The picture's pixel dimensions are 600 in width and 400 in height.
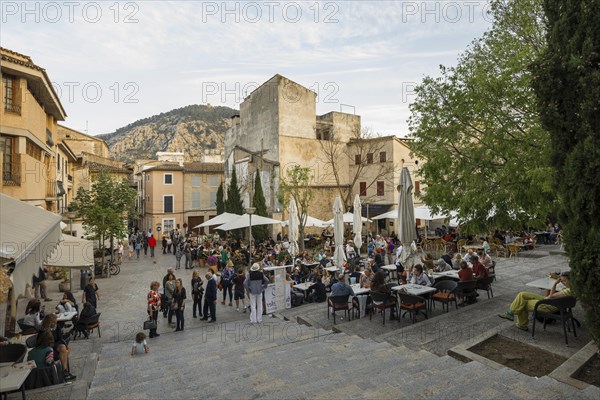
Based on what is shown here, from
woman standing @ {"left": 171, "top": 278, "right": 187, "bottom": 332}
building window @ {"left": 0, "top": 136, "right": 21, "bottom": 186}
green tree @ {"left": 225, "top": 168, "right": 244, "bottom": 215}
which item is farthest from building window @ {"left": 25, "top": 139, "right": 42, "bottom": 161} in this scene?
green tree @ {"left": 225, "top": 168, "right": 244, "bottom": 215}

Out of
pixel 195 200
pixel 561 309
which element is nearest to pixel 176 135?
pixel 195 200

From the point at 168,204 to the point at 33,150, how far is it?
27909 millimetres

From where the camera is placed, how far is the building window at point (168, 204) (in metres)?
44.2

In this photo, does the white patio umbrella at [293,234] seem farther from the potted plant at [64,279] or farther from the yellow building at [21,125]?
the yellow building at [21,125]

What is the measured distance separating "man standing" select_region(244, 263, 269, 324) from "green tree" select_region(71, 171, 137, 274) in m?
12.4

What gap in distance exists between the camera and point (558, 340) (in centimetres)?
674

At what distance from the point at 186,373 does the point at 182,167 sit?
41176mm

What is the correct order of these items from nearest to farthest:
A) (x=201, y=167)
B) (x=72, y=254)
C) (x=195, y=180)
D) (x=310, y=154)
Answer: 1. (x=72, y=254)
2. (x=310, y=154)
3. (x=195, y=180)
4. (x=201, y=167)

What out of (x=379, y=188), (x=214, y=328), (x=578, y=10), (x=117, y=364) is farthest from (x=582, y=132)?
(x=379, y=188)

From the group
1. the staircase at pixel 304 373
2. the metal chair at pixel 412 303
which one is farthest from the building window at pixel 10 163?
the metal chair at pixel 412 303

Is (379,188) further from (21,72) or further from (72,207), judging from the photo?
(21,72)

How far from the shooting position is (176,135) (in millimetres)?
115125

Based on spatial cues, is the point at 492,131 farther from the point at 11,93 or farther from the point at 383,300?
the point at 11,93

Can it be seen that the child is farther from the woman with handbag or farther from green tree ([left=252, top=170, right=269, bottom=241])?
green tree ([left=252, top=170, right=269, bottom=241])
